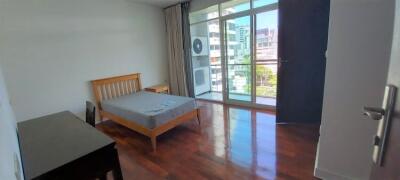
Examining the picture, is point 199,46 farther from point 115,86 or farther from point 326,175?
point 326,175

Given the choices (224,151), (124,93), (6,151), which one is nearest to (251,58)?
(224,151)

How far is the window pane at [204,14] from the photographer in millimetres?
4177

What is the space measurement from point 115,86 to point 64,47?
1.06 metres

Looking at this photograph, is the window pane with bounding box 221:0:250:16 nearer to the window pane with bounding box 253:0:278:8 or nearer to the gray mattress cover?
the window pane with bounding box 253:0:278:8

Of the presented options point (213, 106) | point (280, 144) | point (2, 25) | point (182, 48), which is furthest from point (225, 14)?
point (2, 25)

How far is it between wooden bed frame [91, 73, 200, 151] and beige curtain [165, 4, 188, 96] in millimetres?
935

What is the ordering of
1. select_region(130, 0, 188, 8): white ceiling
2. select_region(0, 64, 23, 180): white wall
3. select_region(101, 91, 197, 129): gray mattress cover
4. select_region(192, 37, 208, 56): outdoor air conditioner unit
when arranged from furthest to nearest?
select_region(192, 37, 208, 56): outdoor air conditioner unit
select_region(130, 0, 188, 8): white ceiling
select_region(101, 91, 197, 129): gray mattress cover
select_region(0, 64, 23, 180): white wall

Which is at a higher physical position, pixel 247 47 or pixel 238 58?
pixel 247 47

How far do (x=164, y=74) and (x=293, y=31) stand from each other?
308 cm

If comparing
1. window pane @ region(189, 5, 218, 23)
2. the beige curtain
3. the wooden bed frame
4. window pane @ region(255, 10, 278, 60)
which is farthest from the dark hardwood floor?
window pane @ region(189, 5, 218, 23)

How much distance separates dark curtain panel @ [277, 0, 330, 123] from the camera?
2.62m

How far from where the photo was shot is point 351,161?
1.59 m

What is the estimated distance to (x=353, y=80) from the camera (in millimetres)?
1474

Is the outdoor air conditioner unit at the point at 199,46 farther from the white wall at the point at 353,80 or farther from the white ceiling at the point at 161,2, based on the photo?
the white wall at the point at 353,80
